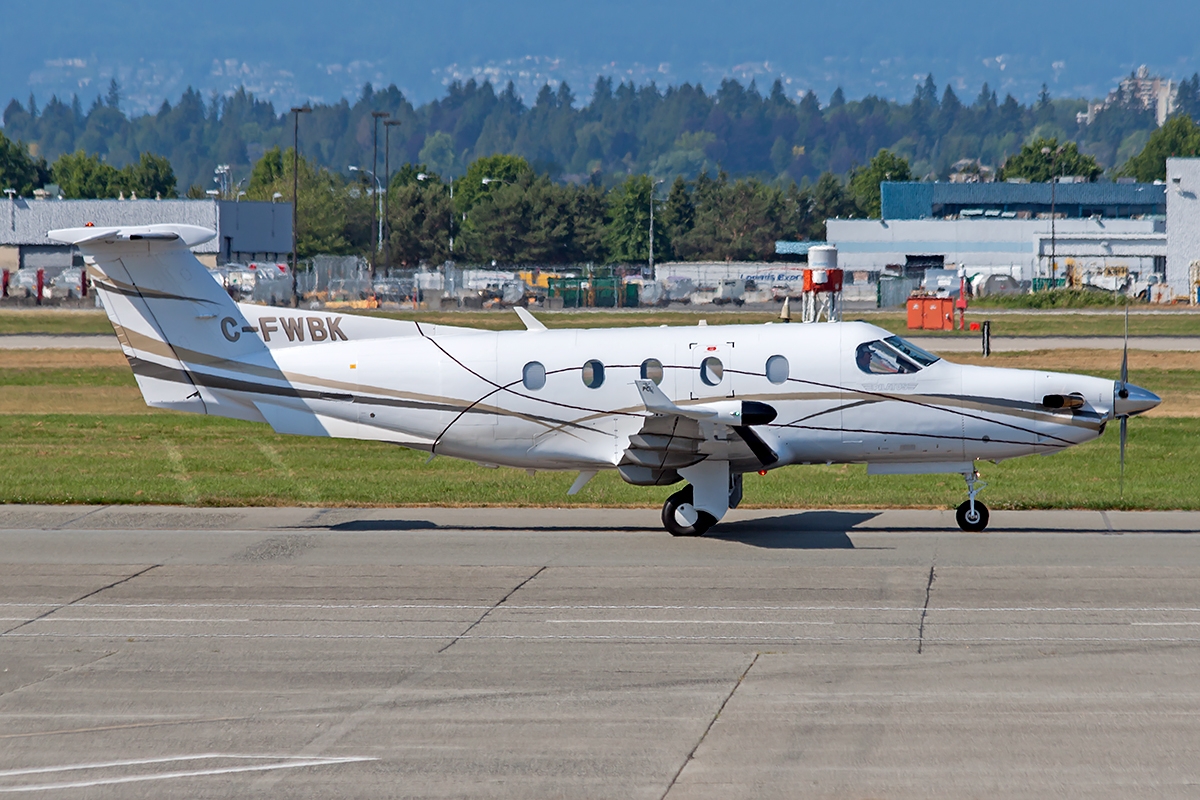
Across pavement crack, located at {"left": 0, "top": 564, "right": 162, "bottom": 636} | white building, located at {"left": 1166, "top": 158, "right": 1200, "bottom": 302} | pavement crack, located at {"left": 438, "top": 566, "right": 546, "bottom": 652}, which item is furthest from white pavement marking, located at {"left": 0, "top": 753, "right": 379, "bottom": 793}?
white building, located at {"left": 1166, "top": 158, "right": 1200, "bottom": 302}

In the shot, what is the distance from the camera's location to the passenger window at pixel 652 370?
1722cm

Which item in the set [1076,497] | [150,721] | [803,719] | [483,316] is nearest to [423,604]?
[150,721]

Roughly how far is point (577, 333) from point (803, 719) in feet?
28.8

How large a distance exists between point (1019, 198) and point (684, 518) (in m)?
137

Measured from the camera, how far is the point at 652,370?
17.2 meters

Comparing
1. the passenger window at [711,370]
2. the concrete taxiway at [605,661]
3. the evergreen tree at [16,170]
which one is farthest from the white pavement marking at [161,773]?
the evergreen tree at [16,170]

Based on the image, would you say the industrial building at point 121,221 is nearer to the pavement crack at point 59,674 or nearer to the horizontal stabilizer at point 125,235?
the horizontal stabilizer at point 125,235

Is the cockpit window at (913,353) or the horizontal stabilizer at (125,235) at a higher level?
the horizontal stabilizer at (125,235)

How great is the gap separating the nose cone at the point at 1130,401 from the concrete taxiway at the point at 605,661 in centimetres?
157

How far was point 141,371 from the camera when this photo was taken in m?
18.0

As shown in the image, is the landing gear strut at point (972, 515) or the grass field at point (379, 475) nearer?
the landing gear strut at point (972, 515)

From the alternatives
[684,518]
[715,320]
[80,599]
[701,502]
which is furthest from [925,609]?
[715,320]

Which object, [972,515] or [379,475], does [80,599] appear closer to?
[379,475]

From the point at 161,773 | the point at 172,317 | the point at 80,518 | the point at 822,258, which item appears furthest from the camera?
the point at 822,258
